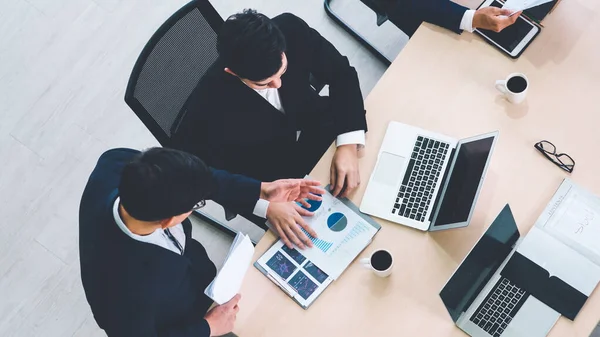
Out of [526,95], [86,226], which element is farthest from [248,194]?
[526,95]

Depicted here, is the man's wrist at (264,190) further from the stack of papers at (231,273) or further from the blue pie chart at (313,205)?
the stack of papers at (231,273)

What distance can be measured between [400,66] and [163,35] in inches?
30.7

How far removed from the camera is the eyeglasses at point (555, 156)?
1.96 m

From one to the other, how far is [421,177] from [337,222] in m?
0.29

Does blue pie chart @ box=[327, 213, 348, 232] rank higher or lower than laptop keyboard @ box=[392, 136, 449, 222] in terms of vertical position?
lower

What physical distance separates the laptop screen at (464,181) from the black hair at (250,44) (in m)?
0.62

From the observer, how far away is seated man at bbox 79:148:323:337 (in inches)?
58.5

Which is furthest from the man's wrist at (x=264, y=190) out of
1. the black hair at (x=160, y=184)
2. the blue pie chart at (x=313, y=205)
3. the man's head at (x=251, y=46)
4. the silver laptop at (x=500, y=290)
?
the silver laptop at (x=500, y=290)

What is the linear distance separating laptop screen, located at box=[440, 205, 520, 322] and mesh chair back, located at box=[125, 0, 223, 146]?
98 cm

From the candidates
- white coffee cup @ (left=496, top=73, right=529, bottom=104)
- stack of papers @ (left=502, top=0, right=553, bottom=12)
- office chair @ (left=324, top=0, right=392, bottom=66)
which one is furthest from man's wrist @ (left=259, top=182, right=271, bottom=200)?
office chair @ (left=324, top=0, right=392, bottom=66)

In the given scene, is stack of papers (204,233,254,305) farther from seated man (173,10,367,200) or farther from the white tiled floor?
the white tiled floor

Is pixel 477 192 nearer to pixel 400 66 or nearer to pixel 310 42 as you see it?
pixel 400 66

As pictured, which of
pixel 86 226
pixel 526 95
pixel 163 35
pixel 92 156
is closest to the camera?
pixel 86 226

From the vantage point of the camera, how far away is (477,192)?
1.73m
